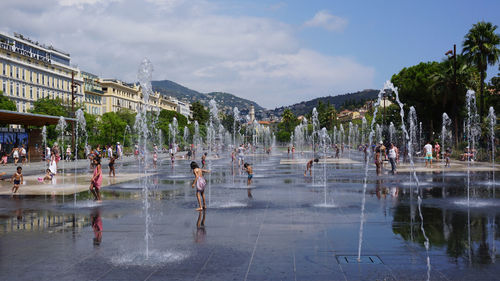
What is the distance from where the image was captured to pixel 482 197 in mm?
13758

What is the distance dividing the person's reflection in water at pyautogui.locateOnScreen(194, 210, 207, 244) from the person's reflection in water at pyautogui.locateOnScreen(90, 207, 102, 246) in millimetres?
1803

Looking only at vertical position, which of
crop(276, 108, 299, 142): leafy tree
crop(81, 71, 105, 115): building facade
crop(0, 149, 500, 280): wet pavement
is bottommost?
crop(0, 149, 500, 280): wet pavement

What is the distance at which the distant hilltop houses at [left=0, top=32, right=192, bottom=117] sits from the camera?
72.5 metres

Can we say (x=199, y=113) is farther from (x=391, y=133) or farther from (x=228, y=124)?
(x=391, y=133)

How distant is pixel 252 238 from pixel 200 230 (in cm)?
137

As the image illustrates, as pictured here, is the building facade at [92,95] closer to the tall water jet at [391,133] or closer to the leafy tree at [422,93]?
the tall water jet at [391,133]

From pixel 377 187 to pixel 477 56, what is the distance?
2807 centimetres

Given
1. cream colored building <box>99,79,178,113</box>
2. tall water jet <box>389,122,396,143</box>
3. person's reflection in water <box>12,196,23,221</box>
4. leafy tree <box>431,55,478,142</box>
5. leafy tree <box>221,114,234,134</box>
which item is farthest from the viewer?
leafy tree <box>221,114,234,134</box>

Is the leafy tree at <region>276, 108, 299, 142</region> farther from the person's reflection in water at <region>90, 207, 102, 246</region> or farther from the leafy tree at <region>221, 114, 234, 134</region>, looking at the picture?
the person's reflection in water at <region>90, 207, 102, 246</region>

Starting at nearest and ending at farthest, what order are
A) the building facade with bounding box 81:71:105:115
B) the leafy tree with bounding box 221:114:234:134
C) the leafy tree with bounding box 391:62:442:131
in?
the leafy tree with bounding box 391:62:442:131
the building facade with bounding box 81:71:105:115
the leafy tree with bounding box 221:114:234:134

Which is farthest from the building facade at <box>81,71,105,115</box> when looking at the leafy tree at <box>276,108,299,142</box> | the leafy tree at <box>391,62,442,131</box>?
the leafy tree at <box>391,62,442,131</box>

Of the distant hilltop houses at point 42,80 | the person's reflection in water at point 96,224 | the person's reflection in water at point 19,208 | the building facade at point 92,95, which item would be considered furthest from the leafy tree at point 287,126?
the person's reflection in water at point 96,224

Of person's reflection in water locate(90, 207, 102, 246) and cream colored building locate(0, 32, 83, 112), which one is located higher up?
cream colored building locate(0, 32, 83, 112)

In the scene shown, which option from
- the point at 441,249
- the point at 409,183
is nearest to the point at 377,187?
the point at 409,183
